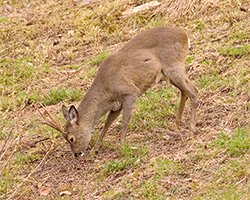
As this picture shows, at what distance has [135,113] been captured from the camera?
34.2ft

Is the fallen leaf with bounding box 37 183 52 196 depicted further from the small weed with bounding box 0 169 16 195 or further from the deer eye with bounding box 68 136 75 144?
the deer eye with bounding box 68 136 75 144

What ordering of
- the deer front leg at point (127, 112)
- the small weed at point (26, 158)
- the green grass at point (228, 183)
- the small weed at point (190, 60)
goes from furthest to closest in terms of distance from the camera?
the small weed at point (190, 60), the small weed at point (26, 158), the deer front leg at point (127, 112), the green grass at point (228, 183)

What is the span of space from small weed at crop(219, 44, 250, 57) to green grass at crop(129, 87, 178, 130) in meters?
1.21

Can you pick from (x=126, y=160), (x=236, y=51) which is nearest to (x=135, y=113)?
(x=126, y=160)

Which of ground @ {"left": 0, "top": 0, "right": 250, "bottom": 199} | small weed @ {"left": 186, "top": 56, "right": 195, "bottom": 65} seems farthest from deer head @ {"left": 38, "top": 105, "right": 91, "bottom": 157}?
small weed @ {"left": 186, "top": 56, "right": 195, "bottom": 65}

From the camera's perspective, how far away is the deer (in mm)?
9602

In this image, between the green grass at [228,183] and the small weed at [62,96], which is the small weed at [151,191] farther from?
the small weed at [62,96]

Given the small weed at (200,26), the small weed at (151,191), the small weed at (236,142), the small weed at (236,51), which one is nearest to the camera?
the small weed at (151,191)

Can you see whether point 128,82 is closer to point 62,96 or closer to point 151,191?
point 151,191

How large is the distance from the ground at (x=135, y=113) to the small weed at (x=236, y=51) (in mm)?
17

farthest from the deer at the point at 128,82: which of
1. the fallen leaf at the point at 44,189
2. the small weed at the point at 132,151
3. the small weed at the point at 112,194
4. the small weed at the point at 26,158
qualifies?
the small weed at the point at 112,194

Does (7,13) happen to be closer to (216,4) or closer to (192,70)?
(216,4)

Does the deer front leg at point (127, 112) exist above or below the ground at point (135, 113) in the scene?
above

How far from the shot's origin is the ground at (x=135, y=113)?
27.3 feet
